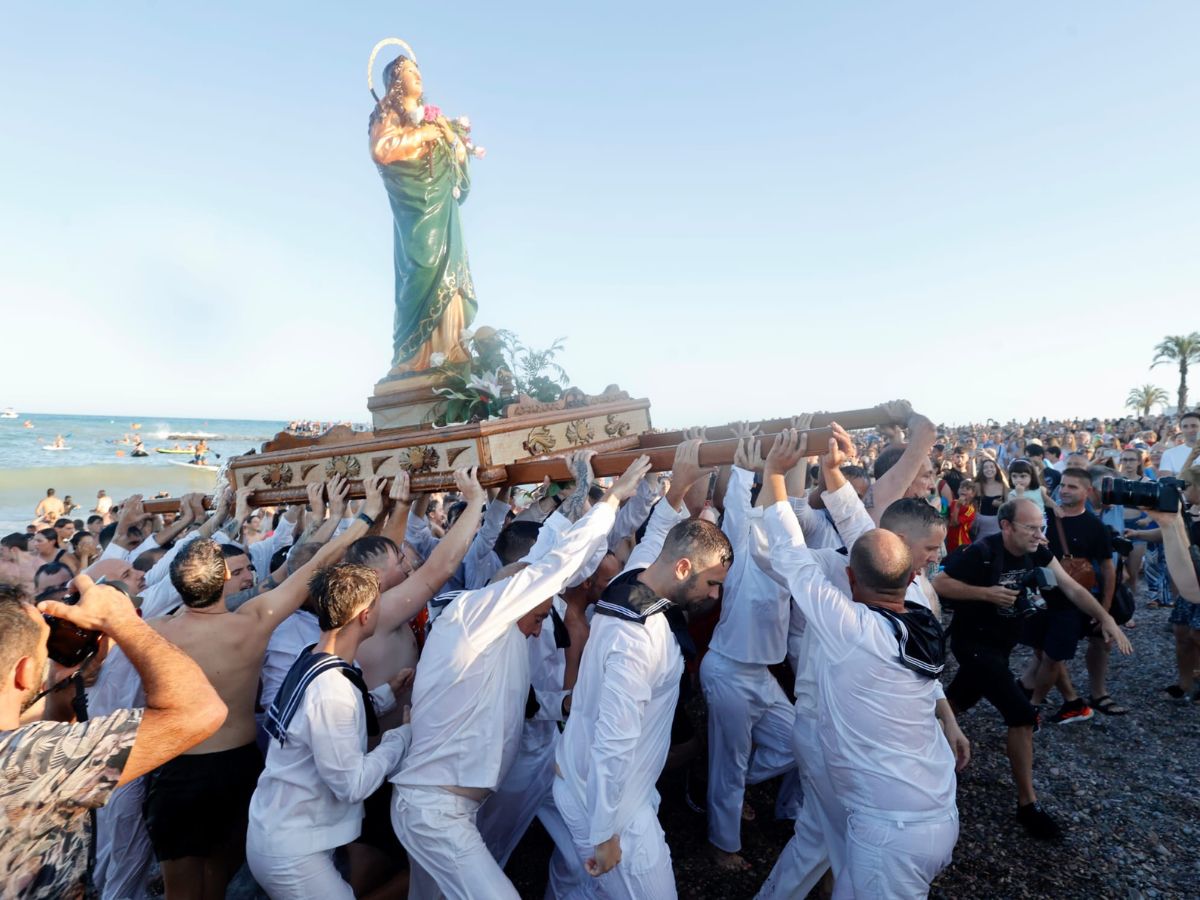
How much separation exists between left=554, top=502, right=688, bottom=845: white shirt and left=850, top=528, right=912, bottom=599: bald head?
36.7 inches

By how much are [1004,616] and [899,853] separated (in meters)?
2.28

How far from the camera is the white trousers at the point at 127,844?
3.89 metres

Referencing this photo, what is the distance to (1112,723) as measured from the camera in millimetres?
5910

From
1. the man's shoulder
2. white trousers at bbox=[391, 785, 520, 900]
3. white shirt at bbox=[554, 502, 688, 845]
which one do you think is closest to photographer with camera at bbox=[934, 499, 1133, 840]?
white shirt at bbox=[554, 502, 688, 845]

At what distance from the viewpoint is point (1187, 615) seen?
20.2ft

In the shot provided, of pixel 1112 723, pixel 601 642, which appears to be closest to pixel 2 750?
pixel 601 642

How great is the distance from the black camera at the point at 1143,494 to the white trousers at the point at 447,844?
3.63 metres

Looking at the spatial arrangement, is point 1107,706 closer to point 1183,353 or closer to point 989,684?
point 989,684

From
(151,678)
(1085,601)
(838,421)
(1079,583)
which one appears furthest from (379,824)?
(1079,583)

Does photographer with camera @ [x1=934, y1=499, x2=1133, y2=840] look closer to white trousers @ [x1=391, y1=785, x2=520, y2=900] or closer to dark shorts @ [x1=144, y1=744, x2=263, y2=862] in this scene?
white trousers @ [x1=391, y1=785, x2=520, y2=900]

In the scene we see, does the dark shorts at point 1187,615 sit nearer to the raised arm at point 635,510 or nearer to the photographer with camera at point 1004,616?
the photographer with camera at point 1004,616

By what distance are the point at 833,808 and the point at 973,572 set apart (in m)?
2.19

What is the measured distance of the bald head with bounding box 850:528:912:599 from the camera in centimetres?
293

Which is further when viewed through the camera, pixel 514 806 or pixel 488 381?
pixel 488 381
